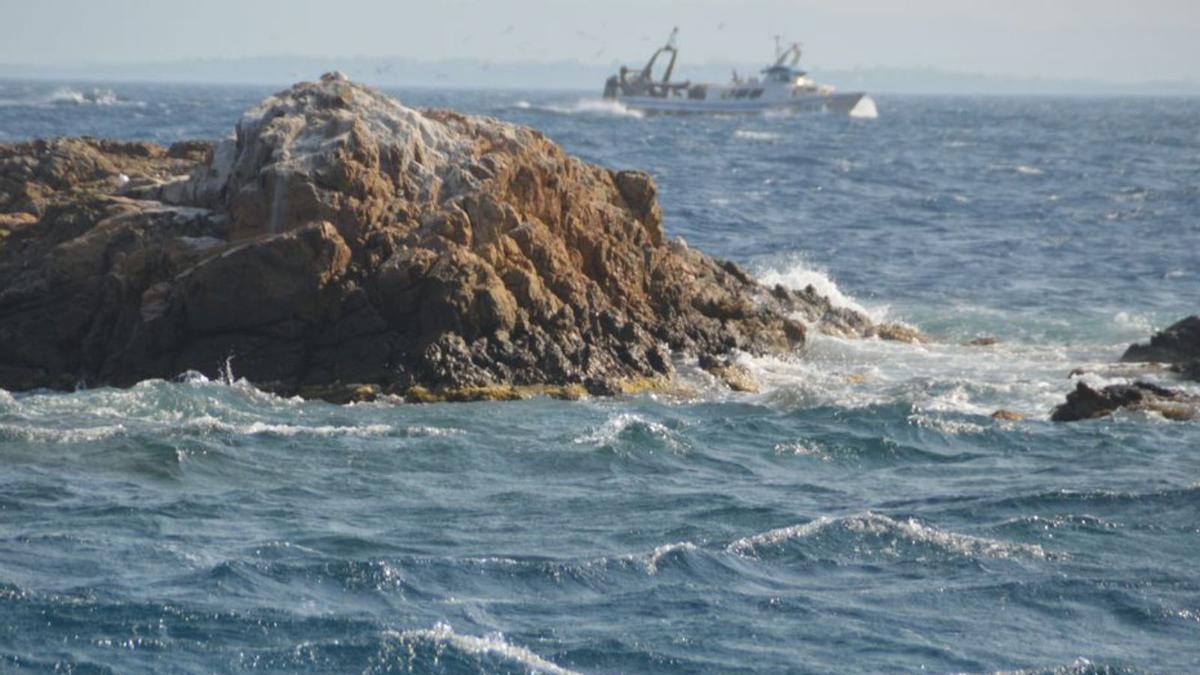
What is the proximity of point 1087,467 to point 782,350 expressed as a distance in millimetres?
6627

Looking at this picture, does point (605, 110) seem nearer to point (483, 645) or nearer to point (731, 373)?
point (731, 373)

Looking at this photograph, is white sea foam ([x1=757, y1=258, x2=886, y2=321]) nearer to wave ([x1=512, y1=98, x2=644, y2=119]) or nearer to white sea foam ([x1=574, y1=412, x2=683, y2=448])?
white sea foam ([x1=574, y1=412, x2=683, y2=448])

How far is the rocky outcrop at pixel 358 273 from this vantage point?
19.5m

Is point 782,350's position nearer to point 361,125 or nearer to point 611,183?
point 611,183

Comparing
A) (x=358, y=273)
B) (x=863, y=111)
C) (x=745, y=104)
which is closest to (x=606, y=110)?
(x=745, y=104)

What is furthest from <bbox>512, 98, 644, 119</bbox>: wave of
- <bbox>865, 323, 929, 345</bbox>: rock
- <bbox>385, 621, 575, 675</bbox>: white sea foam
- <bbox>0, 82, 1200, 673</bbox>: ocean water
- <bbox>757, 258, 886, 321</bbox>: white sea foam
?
<bbox>385, 621, 575, 675</bbox>: white sea foam

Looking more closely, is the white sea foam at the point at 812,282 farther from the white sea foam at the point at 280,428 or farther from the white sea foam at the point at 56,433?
the white sea foam at the point at 56,433

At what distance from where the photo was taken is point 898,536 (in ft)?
46.9

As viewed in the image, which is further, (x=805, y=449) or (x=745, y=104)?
(x=745, y=104)

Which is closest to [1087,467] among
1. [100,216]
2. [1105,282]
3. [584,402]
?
[584,402]

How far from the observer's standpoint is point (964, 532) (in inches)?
572

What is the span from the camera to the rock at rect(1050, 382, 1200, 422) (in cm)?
1953

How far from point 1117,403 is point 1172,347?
4.37 metres

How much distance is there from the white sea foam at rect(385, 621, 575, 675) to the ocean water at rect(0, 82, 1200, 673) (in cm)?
3
